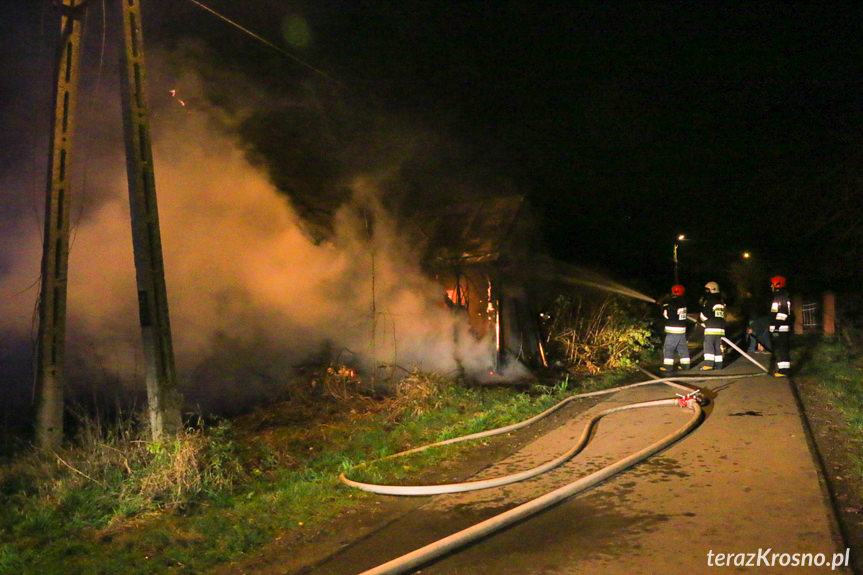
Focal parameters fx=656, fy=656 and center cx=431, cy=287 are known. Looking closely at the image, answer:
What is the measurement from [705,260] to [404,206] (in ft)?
119

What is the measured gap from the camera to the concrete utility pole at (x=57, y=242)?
6.63m

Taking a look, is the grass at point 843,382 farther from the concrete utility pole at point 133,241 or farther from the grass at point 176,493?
the concrete utility pole at point 133,241

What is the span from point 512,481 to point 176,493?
2.82 m

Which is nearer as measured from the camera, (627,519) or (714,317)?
(627,519)

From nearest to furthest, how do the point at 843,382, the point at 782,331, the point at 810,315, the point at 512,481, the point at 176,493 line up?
the point at 176,493 → the point at 512,481 → the point at 843,382 → the point at 782,331 → the point at 810,315

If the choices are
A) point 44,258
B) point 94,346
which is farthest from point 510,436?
point 94,346

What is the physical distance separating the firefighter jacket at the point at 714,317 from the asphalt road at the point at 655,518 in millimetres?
5029

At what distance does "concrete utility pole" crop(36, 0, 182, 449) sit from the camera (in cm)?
A: 618

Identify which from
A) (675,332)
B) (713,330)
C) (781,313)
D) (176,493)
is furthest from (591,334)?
(176,493)

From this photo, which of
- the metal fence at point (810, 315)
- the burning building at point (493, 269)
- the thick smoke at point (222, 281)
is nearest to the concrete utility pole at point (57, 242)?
the thick smoke at point (222, 281)

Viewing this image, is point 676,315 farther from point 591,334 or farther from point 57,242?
point 57,242

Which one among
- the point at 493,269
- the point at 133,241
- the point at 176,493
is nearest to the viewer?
the point at 176,493

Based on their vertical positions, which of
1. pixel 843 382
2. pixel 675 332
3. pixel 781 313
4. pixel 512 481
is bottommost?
pixel 843 382

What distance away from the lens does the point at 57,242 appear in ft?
22.0
